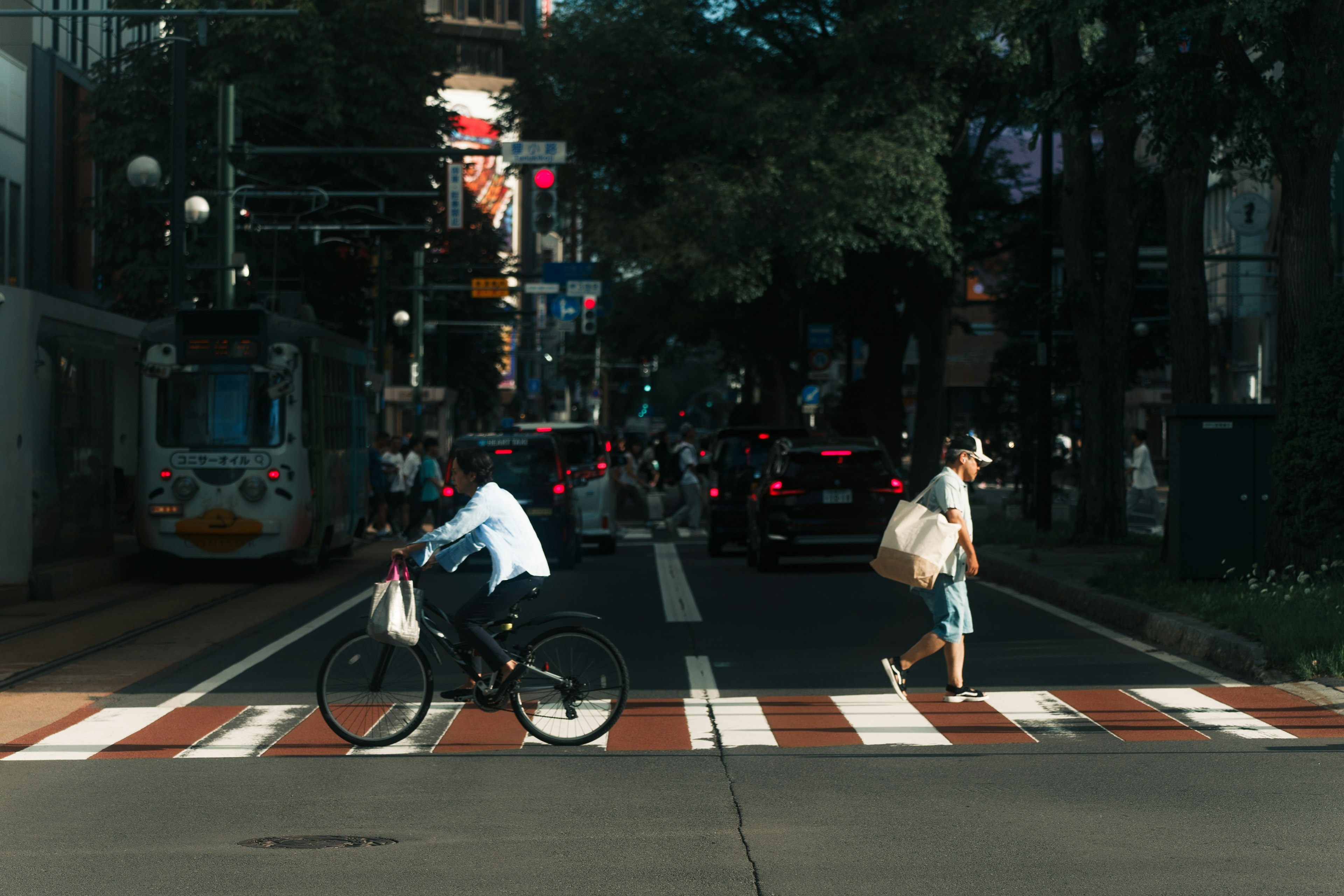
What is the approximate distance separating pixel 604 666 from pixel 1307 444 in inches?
313

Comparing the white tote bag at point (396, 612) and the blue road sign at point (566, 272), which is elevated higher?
the blue road sign at point (566, 272)

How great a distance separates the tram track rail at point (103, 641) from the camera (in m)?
12.7

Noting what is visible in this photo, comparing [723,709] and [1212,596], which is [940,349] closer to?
[1212,596]

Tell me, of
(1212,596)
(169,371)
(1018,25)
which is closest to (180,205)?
(169,371)

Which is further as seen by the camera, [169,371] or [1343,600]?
[169,371]

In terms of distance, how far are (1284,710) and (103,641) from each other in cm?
907

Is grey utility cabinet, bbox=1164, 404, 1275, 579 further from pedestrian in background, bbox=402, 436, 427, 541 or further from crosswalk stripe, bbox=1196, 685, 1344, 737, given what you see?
pedestrian in background, bbox=402, 436, 427, 541

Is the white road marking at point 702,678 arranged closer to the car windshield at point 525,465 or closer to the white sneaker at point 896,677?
the white sneaker at point 896,677

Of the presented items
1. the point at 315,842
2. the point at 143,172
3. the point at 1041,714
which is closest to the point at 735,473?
the point at 143,172

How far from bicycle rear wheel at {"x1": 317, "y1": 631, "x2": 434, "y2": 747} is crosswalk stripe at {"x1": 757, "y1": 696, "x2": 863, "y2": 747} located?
75.0 inches

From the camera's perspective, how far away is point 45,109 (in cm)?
3831

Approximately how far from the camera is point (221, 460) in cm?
2180

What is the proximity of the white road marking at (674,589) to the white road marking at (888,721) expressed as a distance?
531 cm

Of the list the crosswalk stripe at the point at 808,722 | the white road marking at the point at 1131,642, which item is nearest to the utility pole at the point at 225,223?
the white road marking at the point at 1131,642
